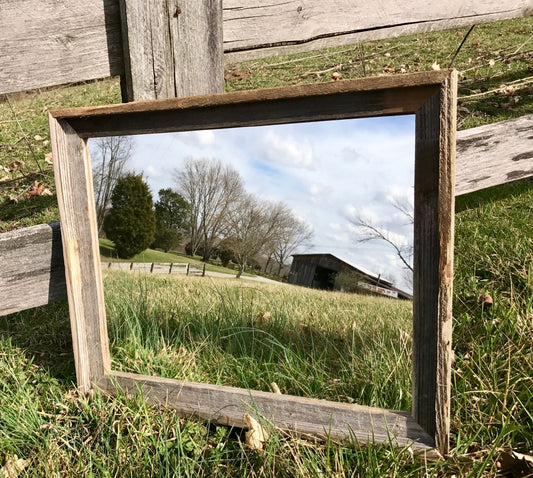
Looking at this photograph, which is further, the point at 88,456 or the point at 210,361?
the point at 210,361

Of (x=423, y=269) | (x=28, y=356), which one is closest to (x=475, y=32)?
(x=423, y=269)

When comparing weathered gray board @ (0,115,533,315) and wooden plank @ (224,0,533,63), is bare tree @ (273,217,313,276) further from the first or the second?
weathered gray board @ (0,115,533,315)

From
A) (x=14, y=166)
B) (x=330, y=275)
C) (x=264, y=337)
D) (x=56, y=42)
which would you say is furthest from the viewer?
(x=14, y=166)

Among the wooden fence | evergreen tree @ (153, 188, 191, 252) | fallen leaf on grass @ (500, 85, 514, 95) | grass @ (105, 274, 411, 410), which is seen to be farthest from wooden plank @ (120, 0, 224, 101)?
fallen leaf on grass @ (500, 85, 514, 95)

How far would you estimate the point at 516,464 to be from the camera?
1.45 meters

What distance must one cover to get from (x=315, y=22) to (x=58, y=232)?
55.9 inches

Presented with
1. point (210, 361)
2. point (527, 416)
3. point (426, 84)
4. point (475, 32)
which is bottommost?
point (527, 416)

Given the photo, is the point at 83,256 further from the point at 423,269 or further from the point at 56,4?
the point at 423,269

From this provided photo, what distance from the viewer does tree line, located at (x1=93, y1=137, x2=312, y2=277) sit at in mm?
1693

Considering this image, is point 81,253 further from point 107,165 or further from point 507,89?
→ point 507,89

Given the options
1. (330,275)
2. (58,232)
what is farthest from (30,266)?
(330,275)

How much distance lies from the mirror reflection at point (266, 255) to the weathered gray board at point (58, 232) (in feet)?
0.92

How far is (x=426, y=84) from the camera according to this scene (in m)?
1.42

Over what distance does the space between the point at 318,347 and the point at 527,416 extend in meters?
0.75
